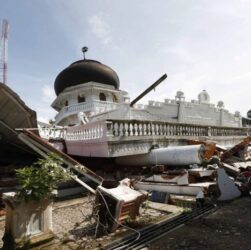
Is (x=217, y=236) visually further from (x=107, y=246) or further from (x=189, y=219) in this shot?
(x=107, y=246)

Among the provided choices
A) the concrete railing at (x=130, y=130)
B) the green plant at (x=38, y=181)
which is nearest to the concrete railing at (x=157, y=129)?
the concrete railing at (x=130, y=130)

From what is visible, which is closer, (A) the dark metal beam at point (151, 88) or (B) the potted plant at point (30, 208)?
(B) the potted plant at point (30, 208)

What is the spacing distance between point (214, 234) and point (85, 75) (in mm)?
24735

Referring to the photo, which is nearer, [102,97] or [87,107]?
[87,107]

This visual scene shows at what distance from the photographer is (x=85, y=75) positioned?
2708 centimetres

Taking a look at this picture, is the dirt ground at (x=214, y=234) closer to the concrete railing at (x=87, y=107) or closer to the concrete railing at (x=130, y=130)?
the concrete railing at (x=130, y=130)

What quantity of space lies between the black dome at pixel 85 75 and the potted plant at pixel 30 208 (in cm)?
2374

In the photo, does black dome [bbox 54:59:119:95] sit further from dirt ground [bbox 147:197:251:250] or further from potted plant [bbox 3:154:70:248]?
potted plant [bbox 3:154:70:248]

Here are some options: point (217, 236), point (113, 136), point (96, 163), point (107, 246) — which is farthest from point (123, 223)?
point (96, 163)

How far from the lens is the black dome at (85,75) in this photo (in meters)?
27.1

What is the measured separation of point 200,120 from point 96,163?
16416mm

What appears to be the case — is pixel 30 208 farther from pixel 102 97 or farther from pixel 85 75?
pixel 85 75

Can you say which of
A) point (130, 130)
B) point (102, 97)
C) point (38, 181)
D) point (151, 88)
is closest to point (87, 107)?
point (102, 97)

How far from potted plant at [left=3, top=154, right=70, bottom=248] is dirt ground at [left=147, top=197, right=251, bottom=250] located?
1.64 metres
